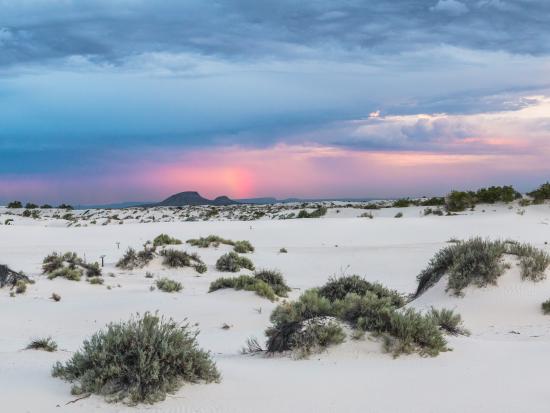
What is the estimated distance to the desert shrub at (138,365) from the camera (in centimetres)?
517

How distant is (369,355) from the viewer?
6898mm

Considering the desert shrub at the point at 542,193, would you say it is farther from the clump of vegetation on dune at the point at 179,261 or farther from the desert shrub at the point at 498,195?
the clump of vegetation on dune at the point at 179,261

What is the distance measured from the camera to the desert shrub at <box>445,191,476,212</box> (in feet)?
128

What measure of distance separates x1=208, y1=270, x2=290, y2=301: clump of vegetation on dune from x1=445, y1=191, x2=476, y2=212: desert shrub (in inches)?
1031

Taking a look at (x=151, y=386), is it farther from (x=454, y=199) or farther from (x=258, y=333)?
(x=454, y=199)

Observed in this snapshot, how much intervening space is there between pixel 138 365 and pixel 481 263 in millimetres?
8186

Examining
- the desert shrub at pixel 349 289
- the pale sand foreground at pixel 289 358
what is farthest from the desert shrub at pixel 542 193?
the desert shrub at pixel 349 289

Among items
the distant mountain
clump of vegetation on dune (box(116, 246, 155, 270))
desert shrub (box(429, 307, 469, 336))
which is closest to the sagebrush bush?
desert shrub (box(429, 307, 469, 336))

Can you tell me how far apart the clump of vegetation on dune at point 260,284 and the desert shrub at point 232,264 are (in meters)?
3.52

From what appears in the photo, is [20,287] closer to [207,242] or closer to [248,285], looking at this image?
[248,285]

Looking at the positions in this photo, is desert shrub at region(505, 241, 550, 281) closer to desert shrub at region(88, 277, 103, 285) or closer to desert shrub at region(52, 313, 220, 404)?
desert shrub at region(52, 313, 220, 404)

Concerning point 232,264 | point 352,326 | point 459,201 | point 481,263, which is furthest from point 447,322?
point 459,201

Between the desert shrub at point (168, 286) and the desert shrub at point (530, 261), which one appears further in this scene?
the desert shrub at point (168, 286)

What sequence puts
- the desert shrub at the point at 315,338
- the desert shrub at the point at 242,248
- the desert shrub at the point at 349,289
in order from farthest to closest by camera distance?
1. the desert shrub at the point at 242,248
2. the desert shrub at the point at 349,289
3. the desert shrub at the point at 315,338
